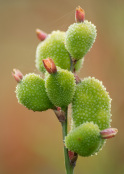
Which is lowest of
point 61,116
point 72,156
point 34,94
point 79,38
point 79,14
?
point 72,156

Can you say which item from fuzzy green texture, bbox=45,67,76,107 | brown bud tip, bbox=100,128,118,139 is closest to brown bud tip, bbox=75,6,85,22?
fuzzy green texture, bbox=45,67,76,107

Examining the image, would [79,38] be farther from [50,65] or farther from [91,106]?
[91,106]

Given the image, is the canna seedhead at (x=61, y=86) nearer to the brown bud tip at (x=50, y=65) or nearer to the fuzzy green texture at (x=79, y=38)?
the brown bud tip at (x=50, y=65)

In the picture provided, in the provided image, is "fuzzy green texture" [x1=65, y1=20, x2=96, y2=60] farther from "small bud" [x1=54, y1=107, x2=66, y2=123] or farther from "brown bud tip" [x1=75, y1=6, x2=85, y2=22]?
"small bud" [x1=54, y1=107, x2=66, y2=123]

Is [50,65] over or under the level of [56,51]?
under

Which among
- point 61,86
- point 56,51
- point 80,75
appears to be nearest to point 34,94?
point 61,86

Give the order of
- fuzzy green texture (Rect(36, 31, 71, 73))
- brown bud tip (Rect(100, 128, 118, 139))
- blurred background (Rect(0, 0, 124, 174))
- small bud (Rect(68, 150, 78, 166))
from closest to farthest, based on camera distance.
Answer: brown bud tip (Rect(100, 128, 118, 139)) → small bud (Rect(68, 150, 78, 166)) → fuzzy green texture (Rect(36, 31, 71, 73)) → blurred background (Rect(0, 0, 124, 174))
